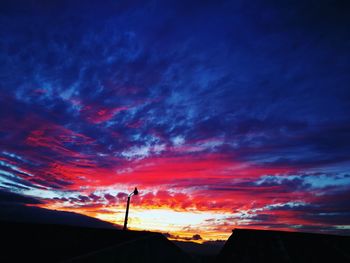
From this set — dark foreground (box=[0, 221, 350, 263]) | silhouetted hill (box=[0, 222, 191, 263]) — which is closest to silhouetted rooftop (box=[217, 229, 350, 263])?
dark foreground (box=[0, 221, 350, 263])

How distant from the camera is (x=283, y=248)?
517 inches

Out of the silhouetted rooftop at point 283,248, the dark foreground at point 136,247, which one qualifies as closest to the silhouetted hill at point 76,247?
the dark foreground at point 136,247

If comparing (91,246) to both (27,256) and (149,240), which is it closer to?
(27,256)

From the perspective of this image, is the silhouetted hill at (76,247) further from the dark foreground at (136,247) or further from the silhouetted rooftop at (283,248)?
the silhouetted rooftop at (283,248)

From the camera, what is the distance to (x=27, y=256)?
461 inches

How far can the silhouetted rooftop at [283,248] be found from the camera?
12.4 m

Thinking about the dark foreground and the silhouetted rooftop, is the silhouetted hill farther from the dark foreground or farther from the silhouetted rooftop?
the silhouetted rooftop

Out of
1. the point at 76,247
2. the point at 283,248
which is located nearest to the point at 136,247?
the point at 76,247

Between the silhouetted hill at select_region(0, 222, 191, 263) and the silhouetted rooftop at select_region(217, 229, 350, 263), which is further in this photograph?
the silhouetted rooftop at select_region(217, 229, 350, 263)

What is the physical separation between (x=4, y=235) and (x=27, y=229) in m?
2.75

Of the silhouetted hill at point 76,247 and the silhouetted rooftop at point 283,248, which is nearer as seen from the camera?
the silhouetted hill at point 76,247

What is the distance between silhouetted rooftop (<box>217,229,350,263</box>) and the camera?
40.6 ft

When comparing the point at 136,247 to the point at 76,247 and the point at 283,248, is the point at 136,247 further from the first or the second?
the point at 283,248

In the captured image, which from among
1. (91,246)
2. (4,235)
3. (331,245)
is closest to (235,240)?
(331,245)
